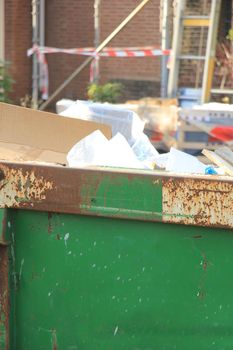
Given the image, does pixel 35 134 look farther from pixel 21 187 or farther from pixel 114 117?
pixel 114 117

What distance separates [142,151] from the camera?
372cm

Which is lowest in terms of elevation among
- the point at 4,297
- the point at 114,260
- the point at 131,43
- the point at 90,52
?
the point at 4,297

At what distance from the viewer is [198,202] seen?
2461mm

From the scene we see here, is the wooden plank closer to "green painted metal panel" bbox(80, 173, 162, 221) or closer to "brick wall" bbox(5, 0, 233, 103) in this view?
"green painted metal panel" bbox(80, 173, 162, 221)

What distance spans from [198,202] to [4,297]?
2.59ft

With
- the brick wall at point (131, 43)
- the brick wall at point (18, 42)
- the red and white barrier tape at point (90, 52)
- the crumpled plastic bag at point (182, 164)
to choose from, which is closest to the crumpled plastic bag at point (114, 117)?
the crumpled plastic bag at point (182, 164)

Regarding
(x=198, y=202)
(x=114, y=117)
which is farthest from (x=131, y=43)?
(x=198, y=202)

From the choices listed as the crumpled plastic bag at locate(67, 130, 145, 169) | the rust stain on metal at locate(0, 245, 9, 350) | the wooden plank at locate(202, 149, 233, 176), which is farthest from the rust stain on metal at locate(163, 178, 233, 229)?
the rust stain on metal at locate(0, 245, 9, 350)

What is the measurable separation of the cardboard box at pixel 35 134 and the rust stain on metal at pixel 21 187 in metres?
0.49

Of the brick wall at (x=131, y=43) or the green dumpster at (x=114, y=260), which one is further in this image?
the brick wall at (x=131, y=43)

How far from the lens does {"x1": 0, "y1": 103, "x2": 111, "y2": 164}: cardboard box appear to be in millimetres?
3189

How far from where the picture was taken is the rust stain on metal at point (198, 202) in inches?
95.9

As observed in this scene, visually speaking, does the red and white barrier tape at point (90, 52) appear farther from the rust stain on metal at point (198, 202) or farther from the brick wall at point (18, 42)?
the rust stain on metal at point (198, 202)

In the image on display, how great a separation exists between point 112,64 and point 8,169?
38.0 ft
